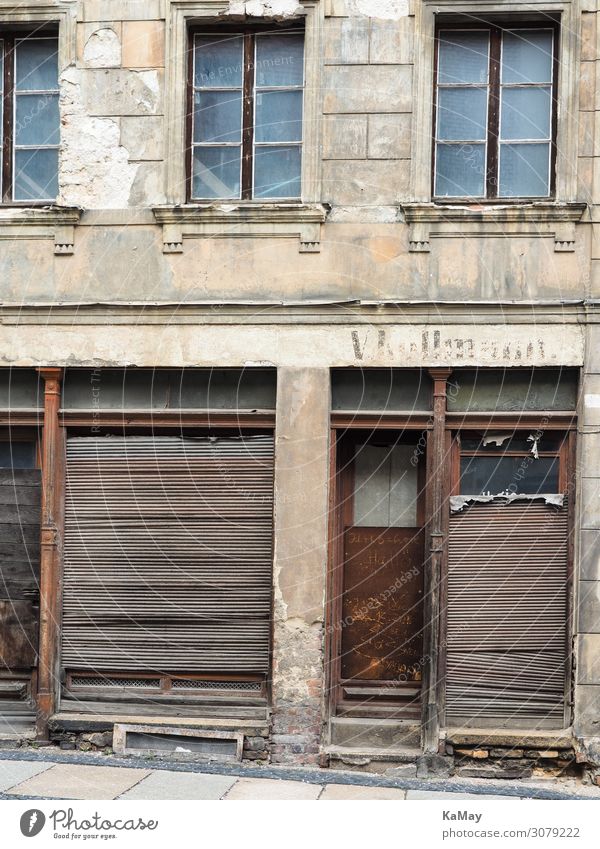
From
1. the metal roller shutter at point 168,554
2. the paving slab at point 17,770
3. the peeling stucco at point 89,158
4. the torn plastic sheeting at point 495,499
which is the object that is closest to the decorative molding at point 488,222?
the torn plastic sheeting at point 495,499

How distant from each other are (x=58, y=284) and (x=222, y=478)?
7.97 feet

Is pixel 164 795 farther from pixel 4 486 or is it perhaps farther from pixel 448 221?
pixel 448 221

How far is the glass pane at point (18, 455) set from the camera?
11984 millimetres

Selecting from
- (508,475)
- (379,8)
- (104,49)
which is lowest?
(508,475)

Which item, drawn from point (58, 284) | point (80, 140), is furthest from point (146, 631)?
point (80, 140)

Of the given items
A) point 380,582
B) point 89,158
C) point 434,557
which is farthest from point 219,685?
point 89,158

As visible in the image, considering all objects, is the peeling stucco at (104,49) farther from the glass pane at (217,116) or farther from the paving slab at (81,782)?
the paving slab at (81,782)

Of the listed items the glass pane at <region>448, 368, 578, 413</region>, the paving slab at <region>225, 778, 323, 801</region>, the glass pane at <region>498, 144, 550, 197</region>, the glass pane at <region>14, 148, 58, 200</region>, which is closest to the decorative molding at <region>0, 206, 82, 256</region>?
the glass pane at <region>14, 148, 58, 200</region>

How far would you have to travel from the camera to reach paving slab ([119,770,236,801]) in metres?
9.86

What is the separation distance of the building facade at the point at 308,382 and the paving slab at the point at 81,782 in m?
0.85

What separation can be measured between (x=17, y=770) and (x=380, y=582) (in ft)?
12.2

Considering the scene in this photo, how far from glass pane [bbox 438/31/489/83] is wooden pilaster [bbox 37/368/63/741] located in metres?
4.63

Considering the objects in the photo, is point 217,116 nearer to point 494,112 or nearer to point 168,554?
point 494,112

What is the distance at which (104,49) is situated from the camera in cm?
1165
